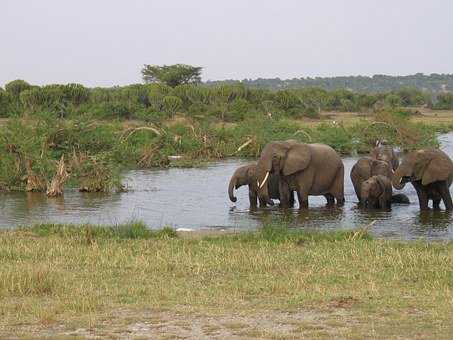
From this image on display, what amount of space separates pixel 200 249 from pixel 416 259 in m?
3.23

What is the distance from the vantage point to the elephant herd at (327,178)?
754 inches

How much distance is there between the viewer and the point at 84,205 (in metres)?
20.4

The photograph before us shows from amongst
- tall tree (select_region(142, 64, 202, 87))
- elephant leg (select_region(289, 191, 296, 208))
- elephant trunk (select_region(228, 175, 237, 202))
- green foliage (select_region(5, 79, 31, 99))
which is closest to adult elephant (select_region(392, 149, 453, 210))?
elephant leg (select_region(289, 191, 296, 208))

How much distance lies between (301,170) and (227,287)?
10.6m

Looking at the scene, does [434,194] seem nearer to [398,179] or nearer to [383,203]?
[398,179]

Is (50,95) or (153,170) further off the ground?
(50,95)

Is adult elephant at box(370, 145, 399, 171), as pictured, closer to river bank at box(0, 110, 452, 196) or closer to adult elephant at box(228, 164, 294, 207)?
adult elephant at box(228, 164, 294, 207)

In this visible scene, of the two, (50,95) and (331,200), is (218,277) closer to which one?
(331,200)

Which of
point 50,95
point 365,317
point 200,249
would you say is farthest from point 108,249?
point 50,95

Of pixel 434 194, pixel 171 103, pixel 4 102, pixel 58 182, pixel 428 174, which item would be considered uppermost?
pixel 4 102

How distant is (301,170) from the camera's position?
1994 centimetres

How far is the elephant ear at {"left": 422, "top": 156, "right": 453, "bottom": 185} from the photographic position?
1892 centimetres

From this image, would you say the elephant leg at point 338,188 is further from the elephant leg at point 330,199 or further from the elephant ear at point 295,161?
the elephant ear at point 295,161

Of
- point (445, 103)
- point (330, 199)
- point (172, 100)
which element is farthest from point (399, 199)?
point (445, 103)
